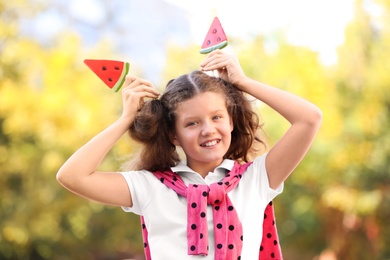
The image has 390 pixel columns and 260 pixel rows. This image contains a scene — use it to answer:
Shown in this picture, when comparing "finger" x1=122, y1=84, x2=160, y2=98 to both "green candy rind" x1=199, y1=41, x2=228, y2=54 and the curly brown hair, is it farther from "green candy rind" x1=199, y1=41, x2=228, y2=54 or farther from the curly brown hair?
"green candy rind" x1=199, y1=41, x2=228, y2=54

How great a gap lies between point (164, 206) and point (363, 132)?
8.17m

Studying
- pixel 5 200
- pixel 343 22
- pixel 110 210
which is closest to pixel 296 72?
pixel 343 22

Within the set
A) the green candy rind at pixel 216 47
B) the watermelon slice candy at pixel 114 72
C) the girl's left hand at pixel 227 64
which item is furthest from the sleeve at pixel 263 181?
the watermelon slice candy at pixel 114 72

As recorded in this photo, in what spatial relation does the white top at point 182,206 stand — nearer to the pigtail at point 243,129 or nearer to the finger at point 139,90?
the pigtail at point 243,129

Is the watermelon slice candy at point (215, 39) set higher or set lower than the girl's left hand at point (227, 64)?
higher

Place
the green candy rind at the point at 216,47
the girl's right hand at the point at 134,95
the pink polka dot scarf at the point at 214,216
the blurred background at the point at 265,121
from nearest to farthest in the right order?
the pink polka dot scarf at the point at 214,216 → the girl's right hand at the point at 134,95 → the green candy rind at the point at 216,47 → the blurred background at the point at 265,121

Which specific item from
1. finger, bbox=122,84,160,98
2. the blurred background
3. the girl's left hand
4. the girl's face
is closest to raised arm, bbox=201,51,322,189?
the girl's left hand

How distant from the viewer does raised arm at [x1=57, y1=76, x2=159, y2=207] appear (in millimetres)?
2559

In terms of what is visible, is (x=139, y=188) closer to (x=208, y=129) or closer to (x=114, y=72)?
(x=208, y=129)

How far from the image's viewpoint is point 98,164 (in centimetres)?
261

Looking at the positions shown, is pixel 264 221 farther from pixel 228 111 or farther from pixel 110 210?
pixel 110 210

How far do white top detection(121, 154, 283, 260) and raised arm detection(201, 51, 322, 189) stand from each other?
0.05 metres

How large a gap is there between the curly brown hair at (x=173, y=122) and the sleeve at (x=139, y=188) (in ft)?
0.33

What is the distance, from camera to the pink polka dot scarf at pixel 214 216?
2545mm
